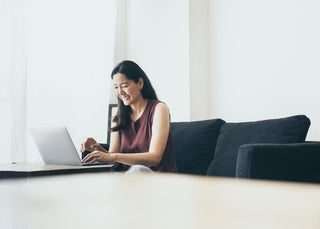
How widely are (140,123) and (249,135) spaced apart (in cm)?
55

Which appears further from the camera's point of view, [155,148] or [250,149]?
[155,148]

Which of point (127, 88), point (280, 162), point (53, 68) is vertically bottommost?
point (280, 162)

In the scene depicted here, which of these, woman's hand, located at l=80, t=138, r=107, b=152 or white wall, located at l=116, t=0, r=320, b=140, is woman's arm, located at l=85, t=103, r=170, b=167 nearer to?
woman's hand, located at l=80, t=138, r=107, b=152

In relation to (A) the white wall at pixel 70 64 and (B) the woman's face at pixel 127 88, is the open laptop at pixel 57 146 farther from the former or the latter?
(A) the white wall at pixel 70 64

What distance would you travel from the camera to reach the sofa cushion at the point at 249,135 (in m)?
1.95

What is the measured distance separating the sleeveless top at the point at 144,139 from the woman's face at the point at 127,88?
0.27 feet

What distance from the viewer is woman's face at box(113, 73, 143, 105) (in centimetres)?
219

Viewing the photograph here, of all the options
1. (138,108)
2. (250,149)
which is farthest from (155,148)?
(250,149)

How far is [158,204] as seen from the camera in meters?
0.32

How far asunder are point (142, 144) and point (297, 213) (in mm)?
1918

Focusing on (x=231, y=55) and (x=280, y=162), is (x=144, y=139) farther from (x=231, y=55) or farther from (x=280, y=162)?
(x=231, y=55)

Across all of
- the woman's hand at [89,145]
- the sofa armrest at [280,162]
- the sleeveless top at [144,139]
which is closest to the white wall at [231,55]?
the sofa armrest at [280,162]

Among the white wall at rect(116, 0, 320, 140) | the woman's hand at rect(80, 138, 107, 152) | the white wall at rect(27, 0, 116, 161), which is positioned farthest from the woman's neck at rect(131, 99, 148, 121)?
the white wall at rect(27, 0, 116, 161)

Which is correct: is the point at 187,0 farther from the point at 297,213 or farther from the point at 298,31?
the point at 297,213
